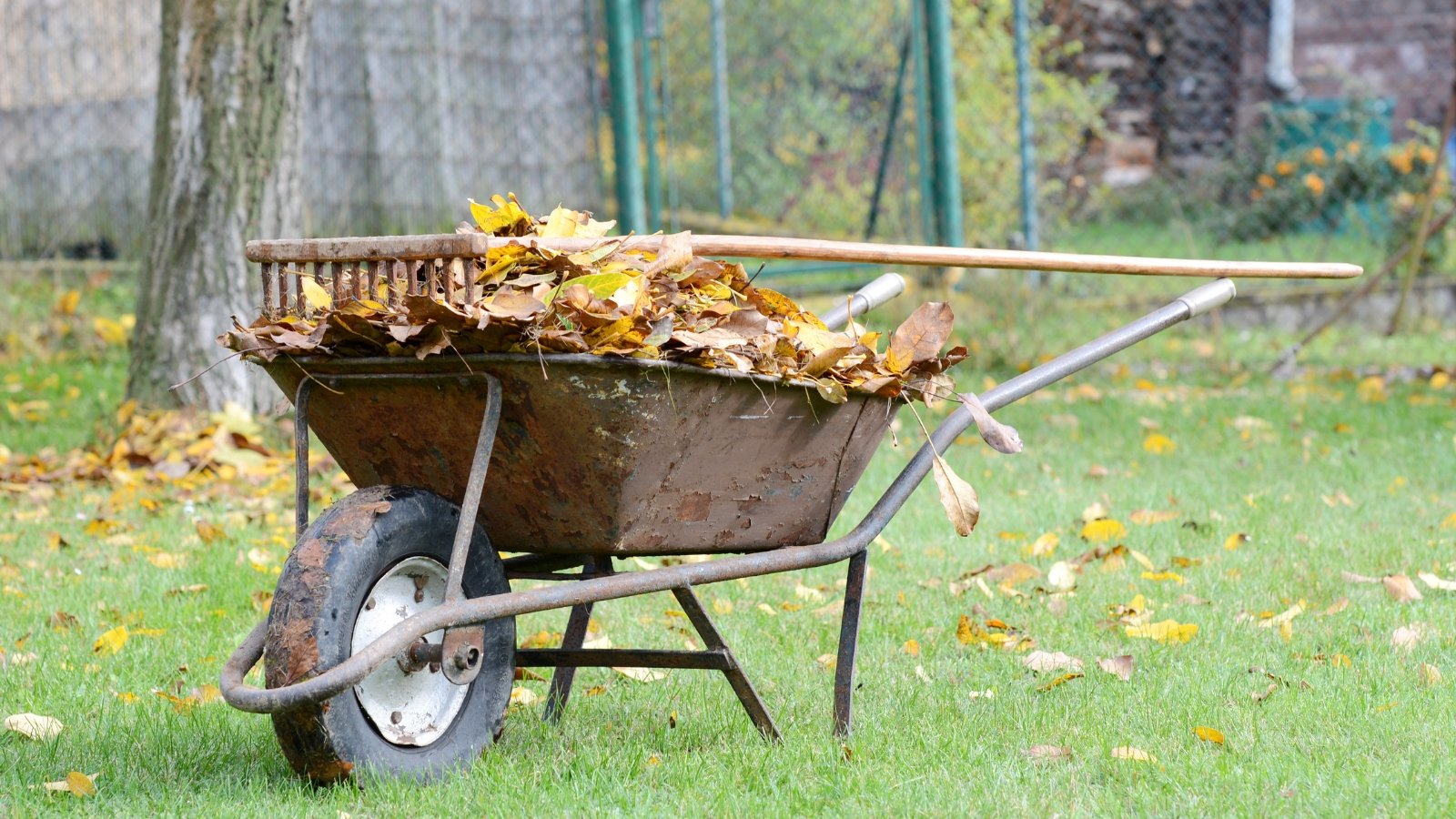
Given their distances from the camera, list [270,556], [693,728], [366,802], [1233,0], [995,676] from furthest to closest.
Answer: [1233,0] < [270,556] < [995,676] < [693,728] < [366,802]

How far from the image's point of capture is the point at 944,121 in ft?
24.5

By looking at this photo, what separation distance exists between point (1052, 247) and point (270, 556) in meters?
5.98

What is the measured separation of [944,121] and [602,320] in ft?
18.7

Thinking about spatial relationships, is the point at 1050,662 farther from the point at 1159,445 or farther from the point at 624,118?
the point at 624,118

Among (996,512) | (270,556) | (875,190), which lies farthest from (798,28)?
(270,556)

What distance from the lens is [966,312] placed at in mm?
7582

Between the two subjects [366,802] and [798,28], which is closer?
[366,802]

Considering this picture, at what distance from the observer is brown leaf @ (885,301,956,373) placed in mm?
2430

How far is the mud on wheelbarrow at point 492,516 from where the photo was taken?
81.4 inches

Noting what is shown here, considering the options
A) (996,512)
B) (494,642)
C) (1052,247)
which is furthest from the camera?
(1052,247)

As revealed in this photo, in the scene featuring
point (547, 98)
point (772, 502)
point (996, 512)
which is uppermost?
point (547, 98)

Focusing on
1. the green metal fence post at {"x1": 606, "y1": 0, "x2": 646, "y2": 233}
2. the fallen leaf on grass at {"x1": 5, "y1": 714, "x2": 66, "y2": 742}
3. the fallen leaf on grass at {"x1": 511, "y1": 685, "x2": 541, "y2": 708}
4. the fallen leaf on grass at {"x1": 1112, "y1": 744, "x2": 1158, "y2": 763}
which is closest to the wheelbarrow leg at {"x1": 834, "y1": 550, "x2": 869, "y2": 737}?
the fallen leaf on grass at {"x1": 1112, "y1": 744, "x2": 1158, "y2": 763}

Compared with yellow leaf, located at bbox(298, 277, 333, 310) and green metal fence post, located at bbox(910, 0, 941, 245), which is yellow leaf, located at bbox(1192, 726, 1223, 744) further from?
green metal fence post, located at bbox(910, 0, 941, 245)

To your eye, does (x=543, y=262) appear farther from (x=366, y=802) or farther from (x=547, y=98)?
(x=547, y=98)
